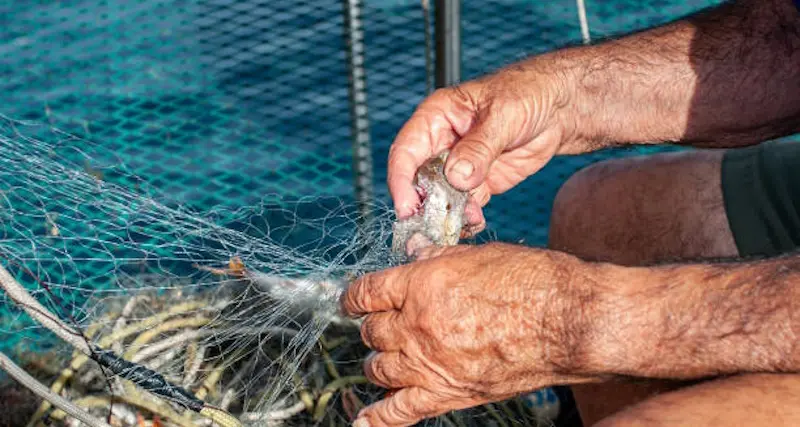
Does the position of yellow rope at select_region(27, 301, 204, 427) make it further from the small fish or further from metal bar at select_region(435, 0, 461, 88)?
metal bar at select_region(435, 0, 461, 88)

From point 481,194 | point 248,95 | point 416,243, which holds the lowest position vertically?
point 248,95

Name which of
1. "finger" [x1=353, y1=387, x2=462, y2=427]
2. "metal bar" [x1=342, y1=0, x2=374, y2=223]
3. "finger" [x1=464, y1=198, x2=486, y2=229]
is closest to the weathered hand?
"finger" [x1=353, y1=387, x2=462, y2=427]

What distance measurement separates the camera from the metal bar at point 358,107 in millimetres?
3414

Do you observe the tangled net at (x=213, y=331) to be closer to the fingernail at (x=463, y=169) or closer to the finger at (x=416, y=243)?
the finger at (x=416, y=243)

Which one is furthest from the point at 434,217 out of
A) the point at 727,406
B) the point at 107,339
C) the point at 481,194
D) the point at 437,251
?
the point at 107,339

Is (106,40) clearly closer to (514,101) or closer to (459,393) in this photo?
(514,101)

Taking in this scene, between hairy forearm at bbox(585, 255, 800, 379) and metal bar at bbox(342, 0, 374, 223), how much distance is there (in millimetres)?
Answer: 1692

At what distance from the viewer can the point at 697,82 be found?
2543 mm

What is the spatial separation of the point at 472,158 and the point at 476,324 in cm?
46

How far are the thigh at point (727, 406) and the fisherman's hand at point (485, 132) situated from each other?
2.21 ft

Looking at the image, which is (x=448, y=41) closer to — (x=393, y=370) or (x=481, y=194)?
(x=481, y=194)

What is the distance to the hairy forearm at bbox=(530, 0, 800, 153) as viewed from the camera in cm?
250

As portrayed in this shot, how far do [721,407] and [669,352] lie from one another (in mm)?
153

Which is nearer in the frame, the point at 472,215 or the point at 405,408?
Result: the point at 405,408
